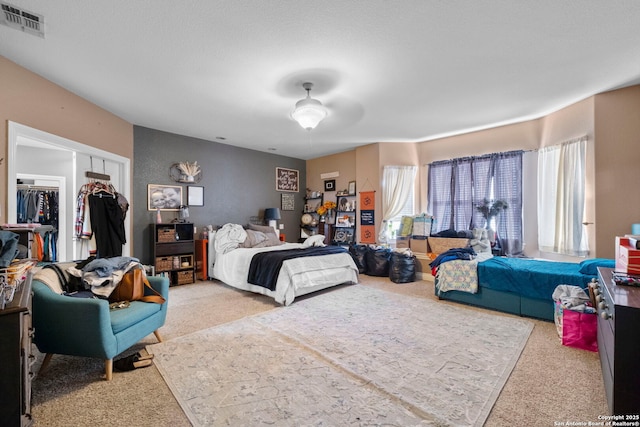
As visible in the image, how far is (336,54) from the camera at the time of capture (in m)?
2.47

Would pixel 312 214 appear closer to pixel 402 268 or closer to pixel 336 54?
pixel 402 268

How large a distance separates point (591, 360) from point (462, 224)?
2.99 m

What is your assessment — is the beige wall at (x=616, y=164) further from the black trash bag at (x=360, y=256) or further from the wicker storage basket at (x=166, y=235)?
the wicker storage basket at (x=166, y=235)

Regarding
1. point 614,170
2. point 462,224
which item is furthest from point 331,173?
point 614,170

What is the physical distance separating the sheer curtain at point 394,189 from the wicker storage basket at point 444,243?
0.88 metres

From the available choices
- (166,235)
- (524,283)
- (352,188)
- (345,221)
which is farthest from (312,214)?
(524,283)

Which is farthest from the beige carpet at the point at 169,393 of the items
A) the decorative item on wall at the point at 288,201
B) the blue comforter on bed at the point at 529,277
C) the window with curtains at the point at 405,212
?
the decorative item on wall at the point at 288,201

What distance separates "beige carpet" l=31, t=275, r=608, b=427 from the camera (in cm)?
161

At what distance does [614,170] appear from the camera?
10.6ft

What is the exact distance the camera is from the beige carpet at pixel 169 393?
5.29 feet

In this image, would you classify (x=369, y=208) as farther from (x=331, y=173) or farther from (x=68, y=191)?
(x=68, y=191)

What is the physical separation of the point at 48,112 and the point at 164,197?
2.10 meters

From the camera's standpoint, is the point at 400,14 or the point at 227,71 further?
the point at 227,71

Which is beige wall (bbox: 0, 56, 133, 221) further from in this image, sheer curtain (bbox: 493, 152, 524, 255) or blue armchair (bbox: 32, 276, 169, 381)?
sheer curtain (bbox: 493, 152, 524, 255)
